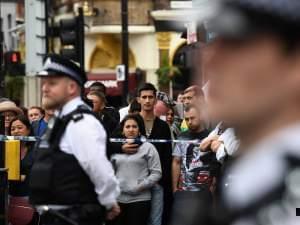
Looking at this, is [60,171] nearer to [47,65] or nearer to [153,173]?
[47,65]

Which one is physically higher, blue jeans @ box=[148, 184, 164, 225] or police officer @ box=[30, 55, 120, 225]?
police officer @ box=[30, 55, 120, 225]

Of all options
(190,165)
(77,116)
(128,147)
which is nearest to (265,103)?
(77,116)

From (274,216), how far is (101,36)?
38592 millimetres

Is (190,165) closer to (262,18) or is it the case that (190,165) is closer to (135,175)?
(135,175)

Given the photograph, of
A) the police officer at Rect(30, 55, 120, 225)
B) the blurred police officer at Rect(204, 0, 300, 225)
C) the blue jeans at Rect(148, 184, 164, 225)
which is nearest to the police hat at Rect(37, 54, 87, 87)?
the police officer at Rect(30, 55, 120, 225)

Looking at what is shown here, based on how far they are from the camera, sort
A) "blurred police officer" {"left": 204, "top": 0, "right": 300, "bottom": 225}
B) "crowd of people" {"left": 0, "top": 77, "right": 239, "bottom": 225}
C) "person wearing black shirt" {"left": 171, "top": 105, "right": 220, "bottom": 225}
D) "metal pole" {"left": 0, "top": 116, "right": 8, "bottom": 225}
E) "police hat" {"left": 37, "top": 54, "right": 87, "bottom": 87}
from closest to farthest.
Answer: "blurred police officer" {"left": 204, "top": 0, "right": 300, "bottom": 225} < "police hat" {"left": 37, "top": 54, "right": 87, "bottom": 87} < "person wearing black shirt" {"left": 171, "top": 105, "right": 220, "bottom": 225} < "metal pole" {"left": 0, "top": 116, "right": 8, "bottom": 225} < "crowd of people" {"left": 0, "top": 77, "right": 239, "bottom": 225}

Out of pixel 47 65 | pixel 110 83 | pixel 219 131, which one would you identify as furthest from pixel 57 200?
pixel 110 83

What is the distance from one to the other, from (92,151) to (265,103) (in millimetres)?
4326

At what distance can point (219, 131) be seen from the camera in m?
8.75

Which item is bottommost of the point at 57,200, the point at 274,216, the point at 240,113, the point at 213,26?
the point at 57,200

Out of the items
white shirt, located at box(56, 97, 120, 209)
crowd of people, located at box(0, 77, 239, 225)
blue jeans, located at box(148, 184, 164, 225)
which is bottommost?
blue jeans, located at box(148, 184, 164, 225)

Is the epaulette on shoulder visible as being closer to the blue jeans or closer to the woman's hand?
the woman's hand

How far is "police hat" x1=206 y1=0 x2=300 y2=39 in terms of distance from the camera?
6.36 ft

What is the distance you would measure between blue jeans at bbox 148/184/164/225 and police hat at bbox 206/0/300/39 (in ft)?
27.3
